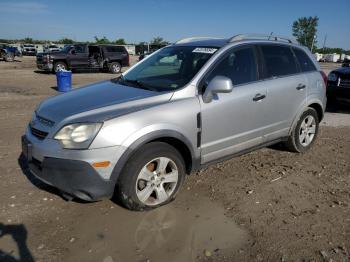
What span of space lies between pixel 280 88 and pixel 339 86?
4.83 metres

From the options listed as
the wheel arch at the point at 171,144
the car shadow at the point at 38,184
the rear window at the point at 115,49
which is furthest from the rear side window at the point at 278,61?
the rear window at the point at 115,49

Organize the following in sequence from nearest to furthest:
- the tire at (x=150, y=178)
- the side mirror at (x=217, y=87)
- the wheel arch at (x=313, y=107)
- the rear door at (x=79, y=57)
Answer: the tire at (x=150, y=178) < the side mirror at (x=217, y=87) < the wheel arch at (x=313, y=107) < the rear door at (x=79, y=57)

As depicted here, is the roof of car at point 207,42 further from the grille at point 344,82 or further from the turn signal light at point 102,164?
the grille at point 344,82

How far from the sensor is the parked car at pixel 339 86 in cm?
873

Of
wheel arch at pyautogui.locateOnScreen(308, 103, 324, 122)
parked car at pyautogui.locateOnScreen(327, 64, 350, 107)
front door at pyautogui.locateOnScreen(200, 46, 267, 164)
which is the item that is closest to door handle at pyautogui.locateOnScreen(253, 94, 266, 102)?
front door at pyautogui.locateOnScreen(200, 46, 267, 164)

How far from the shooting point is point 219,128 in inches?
162

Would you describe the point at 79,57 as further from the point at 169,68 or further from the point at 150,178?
the point at 150,178

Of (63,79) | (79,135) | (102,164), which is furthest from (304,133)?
(63,79)

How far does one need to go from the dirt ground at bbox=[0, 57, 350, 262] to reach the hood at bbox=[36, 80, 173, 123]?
3.35ft

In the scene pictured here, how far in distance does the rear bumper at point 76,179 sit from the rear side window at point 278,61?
8.69 ft

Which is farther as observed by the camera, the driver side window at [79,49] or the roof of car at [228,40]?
the driver side window at [79,49]

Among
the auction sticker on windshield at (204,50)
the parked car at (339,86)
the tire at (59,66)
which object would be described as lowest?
the tire at (59,66)

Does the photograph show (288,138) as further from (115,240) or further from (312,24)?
(312,24)

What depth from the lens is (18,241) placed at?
321cm
